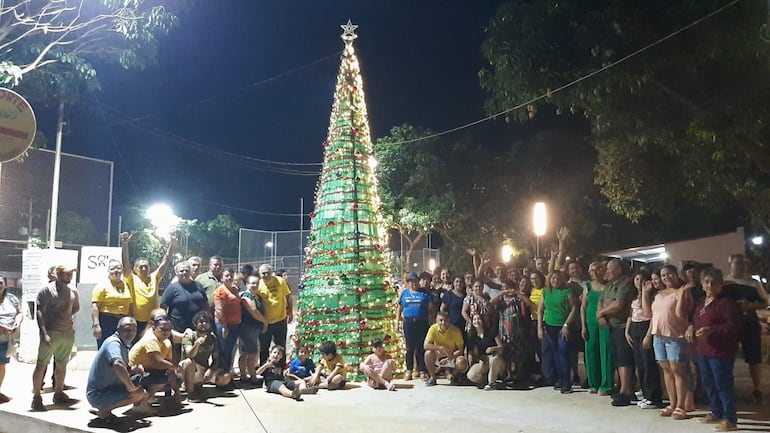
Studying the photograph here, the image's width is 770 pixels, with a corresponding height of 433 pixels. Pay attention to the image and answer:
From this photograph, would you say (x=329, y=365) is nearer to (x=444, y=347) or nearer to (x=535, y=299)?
(x=444, y=347)

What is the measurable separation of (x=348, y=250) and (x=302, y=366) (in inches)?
83.0

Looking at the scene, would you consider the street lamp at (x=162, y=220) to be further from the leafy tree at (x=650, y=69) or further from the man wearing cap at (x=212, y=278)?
the leafy tree at (x=650, y=69)

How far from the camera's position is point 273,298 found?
9.47m

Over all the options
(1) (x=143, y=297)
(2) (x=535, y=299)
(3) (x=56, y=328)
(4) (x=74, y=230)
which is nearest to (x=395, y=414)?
(2) (x=535, y=299)

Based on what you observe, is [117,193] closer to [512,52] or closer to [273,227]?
[273,227]

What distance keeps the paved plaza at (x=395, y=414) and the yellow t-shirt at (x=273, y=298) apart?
3.87ft

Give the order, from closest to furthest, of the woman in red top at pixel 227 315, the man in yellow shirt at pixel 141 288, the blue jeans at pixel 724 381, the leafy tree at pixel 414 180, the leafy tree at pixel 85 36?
the blue jeans at pixel 724 381 → the man in yellow shirt at pixel 141 288 → the woman in red top at pixel 227 315 → the leafy tree at pixel 85 36 → the leafy tree at pixel 414 180

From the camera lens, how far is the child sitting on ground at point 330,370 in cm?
A: 876

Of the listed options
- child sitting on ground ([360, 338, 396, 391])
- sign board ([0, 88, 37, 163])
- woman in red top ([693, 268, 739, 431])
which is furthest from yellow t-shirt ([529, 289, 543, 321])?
sign board ([0, 88, 37, 163])

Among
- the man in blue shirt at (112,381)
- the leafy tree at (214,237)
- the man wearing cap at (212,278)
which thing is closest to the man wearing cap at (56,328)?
the man in blue shirt at (112,381)

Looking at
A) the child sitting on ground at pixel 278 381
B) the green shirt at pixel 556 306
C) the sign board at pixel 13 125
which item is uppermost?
the sign board at pixel 13 125

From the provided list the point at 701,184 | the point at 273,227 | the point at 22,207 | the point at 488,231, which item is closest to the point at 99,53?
the point at 701,184

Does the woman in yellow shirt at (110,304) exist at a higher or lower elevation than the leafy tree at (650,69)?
lower

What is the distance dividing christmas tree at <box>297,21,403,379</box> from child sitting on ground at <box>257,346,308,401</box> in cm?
127
